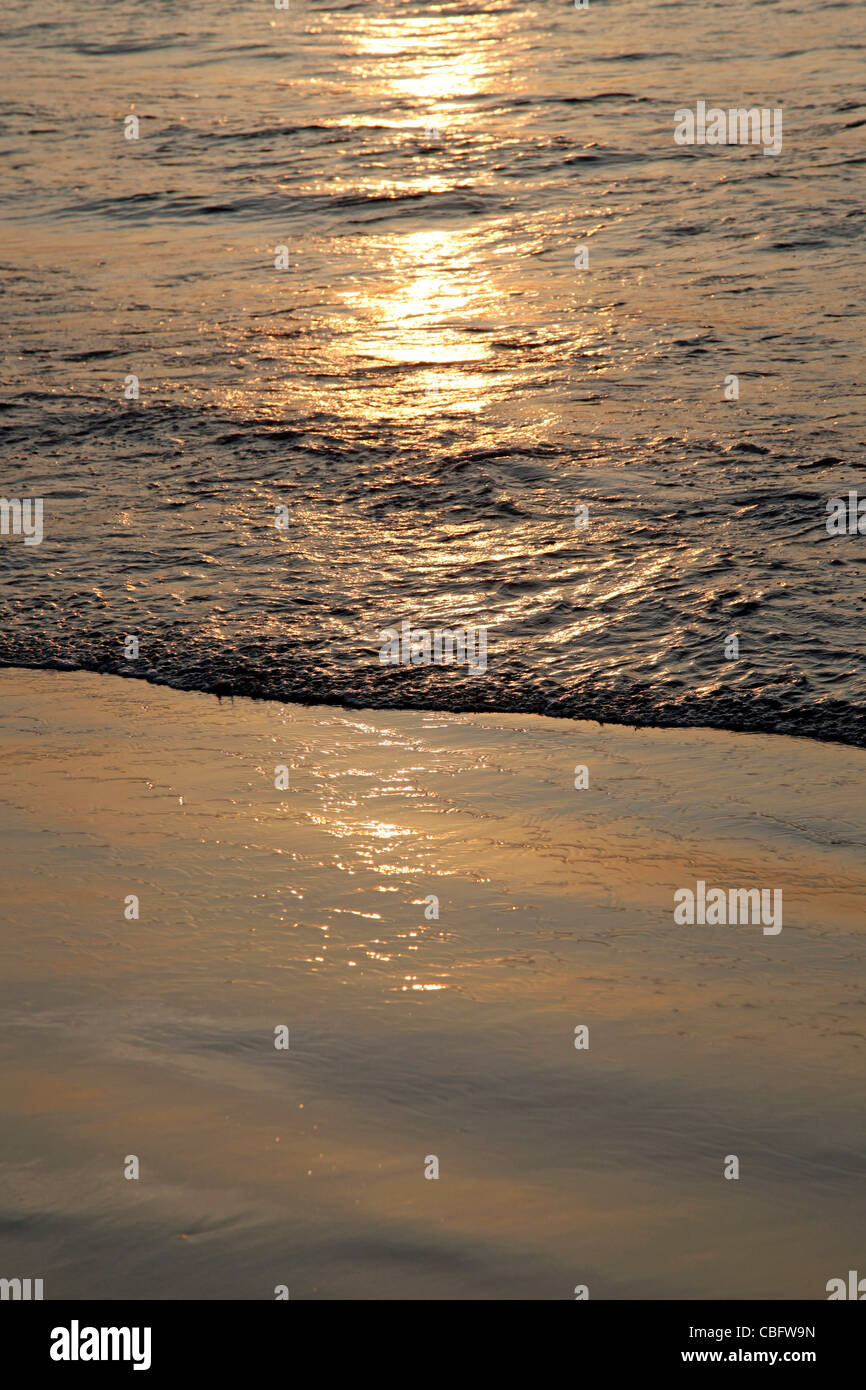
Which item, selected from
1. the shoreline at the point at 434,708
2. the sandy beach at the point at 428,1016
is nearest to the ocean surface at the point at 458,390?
the shoreline at the point at 434,708

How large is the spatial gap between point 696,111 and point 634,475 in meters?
6.39

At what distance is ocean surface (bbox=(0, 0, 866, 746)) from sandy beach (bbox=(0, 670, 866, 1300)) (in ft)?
1.63

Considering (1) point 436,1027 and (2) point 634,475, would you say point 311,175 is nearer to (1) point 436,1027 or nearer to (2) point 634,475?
(2) point 634,475

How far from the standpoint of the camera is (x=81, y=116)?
12.3 m

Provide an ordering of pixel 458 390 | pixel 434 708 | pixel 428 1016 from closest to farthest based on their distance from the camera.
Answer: pixel 428 1016 < pixel 434 708 < pixel 458 390

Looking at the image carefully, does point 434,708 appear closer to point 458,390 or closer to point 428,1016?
point 428,1016

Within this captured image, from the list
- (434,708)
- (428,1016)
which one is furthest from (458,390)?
(428,1016)

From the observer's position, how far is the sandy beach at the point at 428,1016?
191cm

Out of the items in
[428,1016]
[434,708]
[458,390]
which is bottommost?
[428,1016]

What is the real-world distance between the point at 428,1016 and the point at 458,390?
159 inches

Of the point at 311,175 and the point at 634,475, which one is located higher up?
the point at 311,175

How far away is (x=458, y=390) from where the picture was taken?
6.00m

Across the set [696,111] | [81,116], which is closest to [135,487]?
→ [696,111]

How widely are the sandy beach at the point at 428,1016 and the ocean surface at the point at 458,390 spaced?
0.50m
